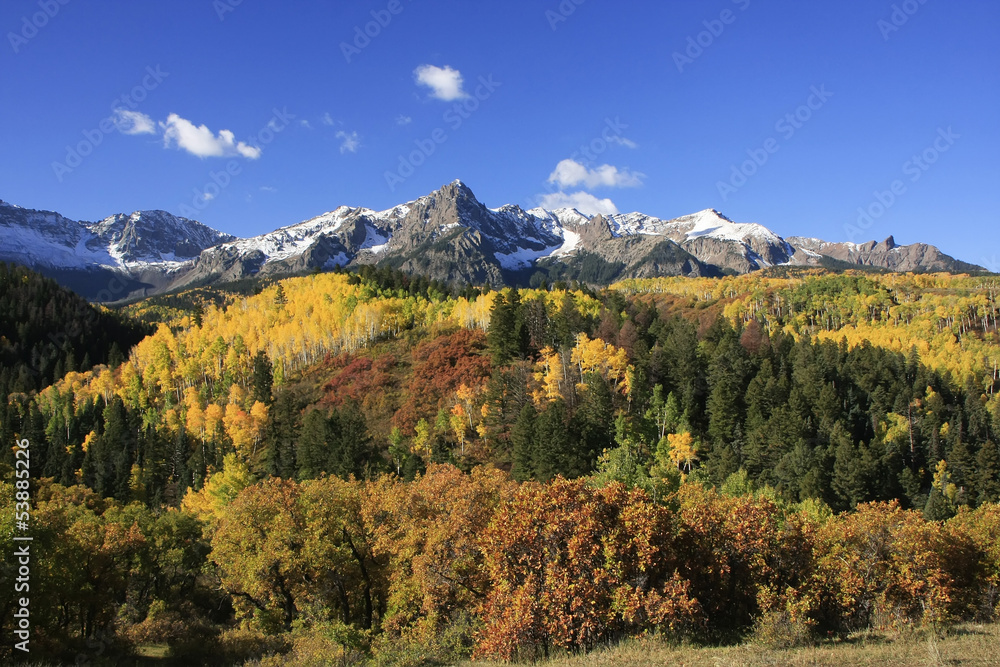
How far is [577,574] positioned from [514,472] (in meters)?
47.0

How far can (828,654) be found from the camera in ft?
57.7

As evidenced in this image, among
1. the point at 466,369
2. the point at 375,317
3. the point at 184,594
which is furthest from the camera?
the point at 375,317

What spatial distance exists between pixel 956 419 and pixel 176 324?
→ 622 ft

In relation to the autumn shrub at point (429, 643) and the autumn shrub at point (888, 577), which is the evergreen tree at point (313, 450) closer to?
the autumn shrub at point (429, 643)

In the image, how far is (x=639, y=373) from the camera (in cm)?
8150

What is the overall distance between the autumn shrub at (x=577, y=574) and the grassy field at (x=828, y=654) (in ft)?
3.37

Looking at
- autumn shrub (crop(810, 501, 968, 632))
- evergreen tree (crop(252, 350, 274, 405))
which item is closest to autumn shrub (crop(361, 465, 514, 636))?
autumn shrub (crop(810, 501, 968, 632))

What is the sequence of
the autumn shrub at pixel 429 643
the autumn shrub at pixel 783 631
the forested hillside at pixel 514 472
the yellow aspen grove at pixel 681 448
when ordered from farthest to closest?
the yellow aspen grove at pixel 681 448 → the forested hillside at pixel 514 472 → the autumn shrub at pixel 429 643 → the autumn shrub at pixel 783 631

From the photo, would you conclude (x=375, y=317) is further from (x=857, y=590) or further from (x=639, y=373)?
(x=857, y=590)

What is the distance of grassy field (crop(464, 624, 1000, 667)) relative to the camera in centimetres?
1680

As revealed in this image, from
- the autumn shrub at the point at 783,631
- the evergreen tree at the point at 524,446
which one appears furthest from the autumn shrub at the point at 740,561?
the evergreen tree at the point at 524,446

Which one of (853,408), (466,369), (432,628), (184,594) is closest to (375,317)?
(466,369)

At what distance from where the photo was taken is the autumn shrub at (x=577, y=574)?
64.7ft

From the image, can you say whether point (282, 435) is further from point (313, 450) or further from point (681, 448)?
point (681, 448)
